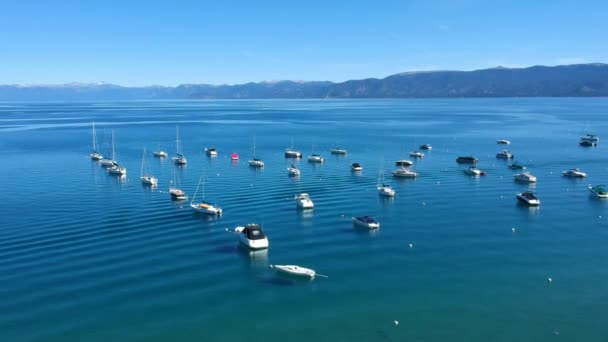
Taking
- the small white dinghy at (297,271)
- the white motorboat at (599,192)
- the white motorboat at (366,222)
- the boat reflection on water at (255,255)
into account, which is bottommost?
the boat reflection on water at (255,255)

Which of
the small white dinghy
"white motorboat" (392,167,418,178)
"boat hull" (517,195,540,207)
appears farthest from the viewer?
"white motorboat" (392,167,418,178)

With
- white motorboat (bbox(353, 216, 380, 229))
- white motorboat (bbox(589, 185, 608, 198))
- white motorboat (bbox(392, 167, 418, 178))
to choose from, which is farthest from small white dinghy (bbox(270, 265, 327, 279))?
white motorboat (bbox(589, 185, 608, 198))

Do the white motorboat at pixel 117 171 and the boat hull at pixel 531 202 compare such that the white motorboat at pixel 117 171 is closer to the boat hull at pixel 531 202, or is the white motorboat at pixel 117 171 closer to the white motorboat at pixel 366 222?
the white motorboat at pixel 366 222

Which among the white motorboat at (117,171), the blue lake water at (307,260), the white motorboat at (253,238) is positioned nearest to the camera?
the blue lake water at (307,260)

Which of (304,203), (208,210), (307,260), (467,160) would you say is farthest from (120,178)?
(467,160)

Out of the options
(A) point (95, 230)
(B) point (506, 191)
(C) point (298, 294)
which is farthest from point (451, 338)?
(B) point (506, 191)

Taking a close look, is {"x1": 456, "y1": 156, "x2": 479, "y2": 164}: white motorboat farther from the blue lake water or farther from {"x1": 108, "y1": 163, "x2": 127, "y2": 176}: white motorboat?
{"x1": 108, "y1": 163, "x2": 127, "y2": 176}: white motorboat

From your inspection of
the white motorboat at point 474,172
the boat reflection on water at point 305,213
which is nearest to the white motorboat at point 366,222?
the boat reflection on water at point 305,213

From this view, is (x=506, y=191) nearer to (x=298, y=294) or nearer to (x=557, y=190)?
(x=557, y=190)

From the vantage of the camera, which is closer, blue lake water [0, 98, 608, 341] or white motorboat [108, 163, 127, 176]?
blue lake water [0, 98, 608, 341]

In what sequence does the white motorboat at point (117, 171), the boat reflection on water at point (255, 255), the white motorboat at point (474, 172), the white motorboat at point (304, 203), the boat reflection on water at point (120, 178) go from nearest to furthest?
the boat reflection on water at point (255, 255), the white motorboat at point (304, 203), the boat reflection on water at point (120, 178), the white motorboat at point (474, 172), the white motorboat at point (117, 171)
